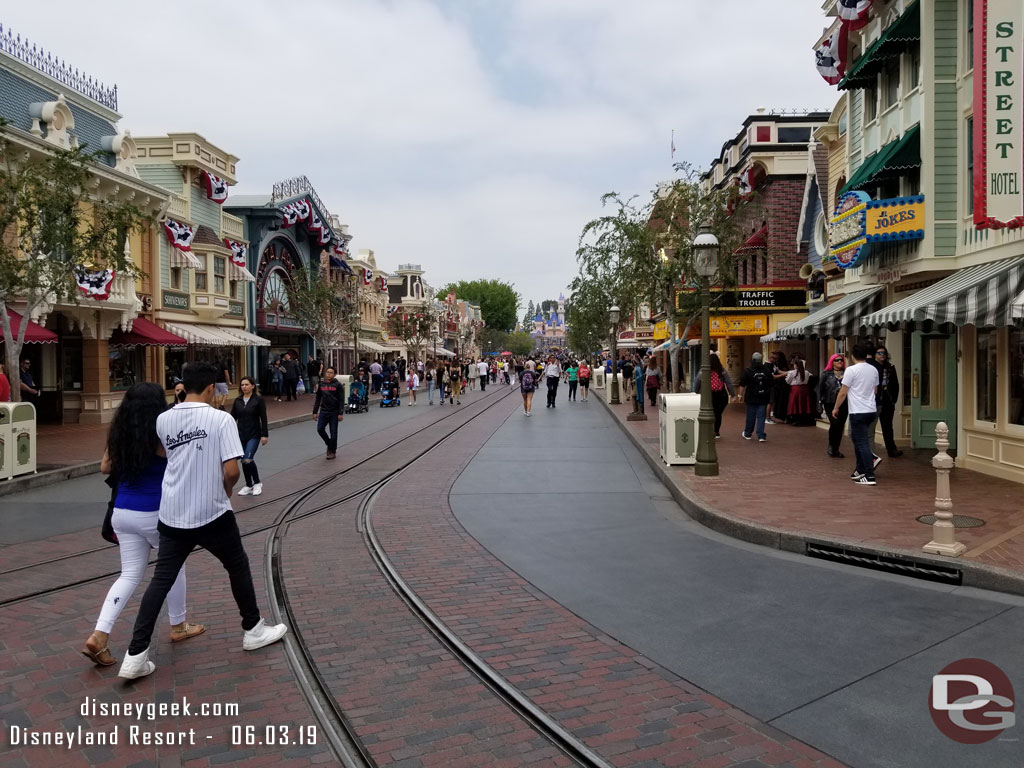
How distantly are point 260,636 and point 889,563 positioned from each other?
4.94 m

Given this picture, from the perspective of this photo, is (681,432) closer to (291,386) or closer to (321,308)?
(291,386)

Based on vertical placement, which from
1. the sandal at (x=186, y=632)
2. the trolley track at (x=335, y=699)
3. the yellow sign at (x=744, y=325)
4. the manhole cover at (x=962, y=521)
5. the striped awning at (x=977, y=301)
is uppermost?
the yellow sign at (x=744, y=325)

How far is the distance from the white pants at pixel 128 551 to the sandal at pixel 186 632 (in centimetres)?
46

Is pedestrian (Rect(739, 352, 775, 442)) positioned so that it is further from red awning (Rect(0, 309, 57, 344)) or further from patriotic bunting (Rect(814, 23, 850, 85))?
red awning (Rect(0, 309, 57, 344))

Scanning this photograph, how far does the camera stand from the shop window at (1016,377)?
11.0 m

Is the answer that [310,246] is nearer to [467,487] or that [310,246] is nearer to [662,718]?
[467,487]

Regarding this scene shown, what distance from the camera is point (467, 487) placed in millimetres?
11289

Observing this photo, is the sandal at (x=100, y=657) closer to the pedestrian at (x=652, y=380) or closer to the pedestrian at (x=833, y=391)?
the pedestrian at (x=833, y=391)

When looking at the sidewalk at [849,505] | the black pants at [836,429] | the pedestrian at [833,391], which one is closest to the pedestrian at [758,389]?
the pedestrian at [833,391]

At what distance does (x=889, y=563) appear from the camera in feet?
22.4

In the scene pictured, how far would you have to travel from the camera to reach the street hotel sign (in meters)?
10.0

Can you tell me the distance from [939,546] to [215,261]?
3002cm

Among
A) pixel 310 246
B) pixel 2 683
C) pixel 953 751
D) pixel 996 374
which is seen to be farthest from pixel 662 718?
pixel 310 246

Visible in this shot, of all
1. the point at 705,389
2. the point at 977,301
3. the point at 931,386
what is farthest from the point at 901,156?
the point at 705,389
